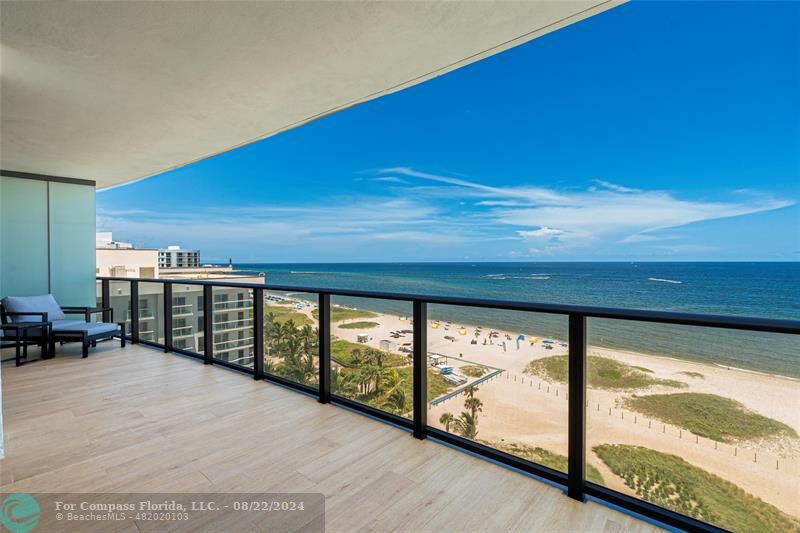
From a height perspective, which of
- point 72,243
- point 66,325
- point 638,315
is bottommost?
point 66,325

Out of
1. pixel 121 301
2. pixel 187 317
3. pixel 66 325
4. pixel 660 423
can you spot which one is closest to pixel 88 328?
pixel 66 325

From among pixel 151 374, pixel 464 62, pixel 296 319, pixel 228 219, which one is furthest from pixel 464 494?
pixel 228 219

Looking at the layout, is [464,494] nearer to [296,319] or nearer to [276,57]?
[296,319]

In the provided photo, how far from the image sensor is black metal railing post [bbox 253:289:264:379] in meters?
3.79

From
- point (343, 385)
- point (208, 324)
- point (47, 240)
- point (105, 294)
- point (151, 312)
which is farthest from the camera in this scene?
point (105, 294)

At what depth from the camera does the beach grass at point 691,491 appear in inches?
70.7

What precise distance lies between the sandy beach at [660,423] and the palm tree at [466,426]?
0.18 ft

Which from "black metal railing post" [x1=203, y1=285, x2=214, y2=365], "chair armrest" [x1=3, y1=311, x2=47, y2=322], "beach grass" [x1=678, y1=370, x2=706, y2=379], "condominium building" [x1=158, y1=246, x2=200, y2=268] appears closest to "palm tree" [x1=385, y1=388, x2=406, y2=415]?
"beach grass" [x1=678, y1=370, x2=706, y2=379]

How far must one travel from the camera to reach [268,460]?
2289 millimetres

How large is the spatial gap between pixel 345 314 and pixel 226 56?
2210 millimetres

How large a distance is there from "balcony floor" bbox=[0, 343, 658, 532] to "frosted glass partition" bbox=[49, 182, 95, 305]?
317 cm

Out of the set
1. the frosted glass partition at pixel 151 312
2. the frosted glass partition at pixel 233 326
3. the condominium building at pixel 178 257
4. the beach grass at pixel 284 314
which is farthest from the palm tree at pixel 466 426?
the condominium building at pixel 178 257

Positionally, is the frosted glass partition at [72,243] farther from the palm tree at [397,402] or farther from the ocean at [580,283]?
the palm tree at [397,402]

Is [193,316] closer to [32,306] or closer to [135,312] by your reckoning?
[135,312]
